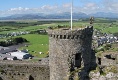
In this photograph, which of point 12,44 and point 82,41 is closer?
point 82,41

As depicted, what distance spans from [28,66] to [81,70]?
7.04 m

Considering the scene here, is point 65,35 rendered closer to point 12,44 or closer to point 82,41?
point 82,41

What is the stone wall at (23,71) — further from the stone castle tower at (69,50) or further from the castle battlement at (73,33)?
the castle battlement at (73,33)

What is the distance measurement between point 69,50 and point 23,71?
24.2 ft

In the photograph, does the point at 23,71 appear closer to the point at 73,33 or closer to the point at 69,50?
the point at 69,50

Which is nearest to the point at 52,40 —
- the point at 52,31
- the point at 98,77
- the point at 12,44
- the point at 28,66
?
the point at 52,31

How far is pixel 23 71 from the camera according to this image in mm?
24984

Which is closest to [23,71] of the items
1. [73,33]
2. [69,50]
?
[69,50]

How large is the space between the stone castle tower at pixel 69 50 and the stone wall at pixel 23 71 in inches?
171

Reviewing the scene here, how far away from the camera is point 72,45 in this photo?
63.2 feet

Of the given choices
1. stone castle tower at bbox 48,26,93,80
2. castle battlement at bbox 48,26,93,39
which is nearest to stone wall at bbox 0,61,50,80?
stone castle tower at bbox 48,26,93,80

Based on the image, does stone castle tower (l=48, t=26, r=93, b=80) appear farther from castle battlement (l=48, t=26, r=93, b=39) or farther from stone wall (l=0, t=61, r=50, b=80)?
stone wall (l=0, t=61, r=50, b=80)

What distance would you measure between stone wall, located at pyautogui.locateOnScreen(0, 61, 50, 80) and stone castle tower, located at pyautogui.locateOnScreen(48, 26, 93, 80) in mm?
4341

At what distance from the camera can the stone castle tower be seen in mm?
19250
